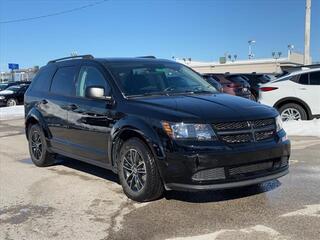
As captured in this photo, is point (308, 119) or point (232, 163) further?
point (308, 119)

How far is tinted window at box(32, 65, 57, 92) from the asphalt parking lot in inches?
61.5

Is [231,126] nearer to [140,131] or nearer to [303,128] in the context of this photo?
[140,131]

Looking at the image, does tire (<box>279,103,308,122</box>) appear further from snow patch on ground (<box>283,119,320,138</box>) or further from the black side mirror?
the black side mirror

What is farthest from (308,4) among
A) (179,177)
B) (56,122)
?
(179,177)

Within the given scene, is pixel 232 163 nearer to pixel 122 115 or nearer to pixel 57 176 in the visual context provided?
pixel 122 115

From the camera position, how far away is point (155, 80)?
22.1ft

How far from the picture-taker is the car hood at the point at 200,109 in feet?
17.7

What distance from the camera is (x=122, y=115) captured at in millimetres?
6113

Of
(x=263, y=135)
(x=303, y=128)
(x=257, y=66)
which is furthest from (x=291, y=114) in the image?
(x=257, y=66)

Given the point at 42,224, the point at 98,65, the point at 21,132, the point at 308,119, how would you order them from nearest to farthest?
the point at 42,224 < the point at 98,65 < the point at 308,119 < the point at 21,132

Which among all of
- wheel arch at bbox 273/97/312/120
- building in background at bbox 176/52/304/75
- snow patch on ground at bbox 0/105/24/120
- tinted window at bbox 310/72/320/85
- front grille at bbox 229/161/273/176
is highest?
building in background at bbox 176/52/304/75

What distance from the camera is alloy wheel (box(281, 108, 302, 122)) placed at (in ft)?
42.9

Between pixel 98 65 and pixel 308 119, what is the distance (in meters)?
7.67

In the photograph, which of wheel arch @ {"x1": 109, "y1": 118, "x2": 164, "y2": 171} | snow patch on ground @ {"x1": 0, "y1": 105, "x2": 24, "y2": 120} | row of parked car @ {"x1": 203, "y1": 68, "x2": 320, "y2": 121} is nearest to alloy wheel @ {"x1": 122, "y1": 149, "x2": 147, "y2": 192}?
wheel arch @ {"x1": 109, "y1": 118, "x2": 164, "y2": 171}
